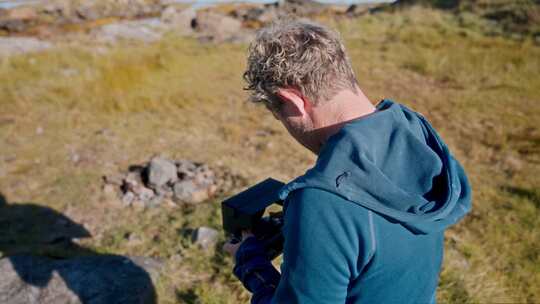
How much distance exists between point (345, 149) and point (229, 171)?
3394mm

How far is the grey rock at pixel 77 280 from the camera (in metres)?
2.39

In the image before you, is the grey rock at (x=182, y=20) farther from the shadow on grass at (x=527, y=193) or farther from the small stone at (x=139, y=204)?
the shadow on grass at (x=527, y=193)

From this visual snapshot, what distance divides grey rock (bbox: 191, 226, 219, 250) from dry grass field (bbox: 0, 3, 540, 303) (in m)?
0.06

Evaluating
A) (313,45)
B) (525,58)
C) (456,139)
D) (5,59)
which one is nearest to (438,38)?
(525,58)

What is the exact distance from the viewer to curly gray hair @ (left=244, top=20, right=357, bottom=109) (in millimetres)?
986

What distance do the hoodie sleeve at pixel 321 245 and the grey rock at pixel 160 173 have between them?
321cm

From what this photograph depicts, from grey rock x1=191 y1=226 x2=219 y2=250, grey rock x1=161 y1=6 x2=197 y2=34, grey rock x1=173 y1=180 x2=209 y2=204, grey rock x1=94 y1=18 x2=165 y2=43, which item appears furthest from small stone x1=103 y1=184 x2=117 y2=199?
grey rock x1=161 y1=6 x2=197 y2=34

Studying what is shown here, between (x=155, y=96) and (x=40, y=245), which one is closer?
(x=40, y=245)

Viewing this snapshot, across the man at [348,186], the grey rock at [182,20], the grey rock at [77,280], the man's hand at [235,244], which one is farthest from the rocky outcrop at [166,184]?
the grey rock at [182,20]

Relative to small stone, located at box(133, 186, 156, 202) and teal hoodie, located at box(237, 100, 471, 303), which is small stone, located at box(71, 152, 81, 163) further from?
teal hoodie, located at box(237, 100, 471, 303)

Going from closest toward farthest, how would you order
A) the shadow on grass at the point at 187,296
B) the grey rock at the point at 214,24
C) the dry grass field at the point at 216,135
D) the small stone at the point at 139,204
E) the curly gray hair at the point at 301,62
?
the curly gray hair at the point at 301,62, the shadow on grass at the point at 187,296, the dry grass field at the point at 216,135, the small stone at the point at 139,204, the grey rock at the point at 214,24

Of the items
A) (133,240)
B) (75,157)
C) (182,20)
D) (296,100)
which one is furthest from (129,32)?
(296,100)

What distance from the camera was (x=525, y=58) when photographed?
791 centimetres

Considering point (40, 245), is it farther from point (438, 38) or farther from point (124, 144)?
point (438, 38)
